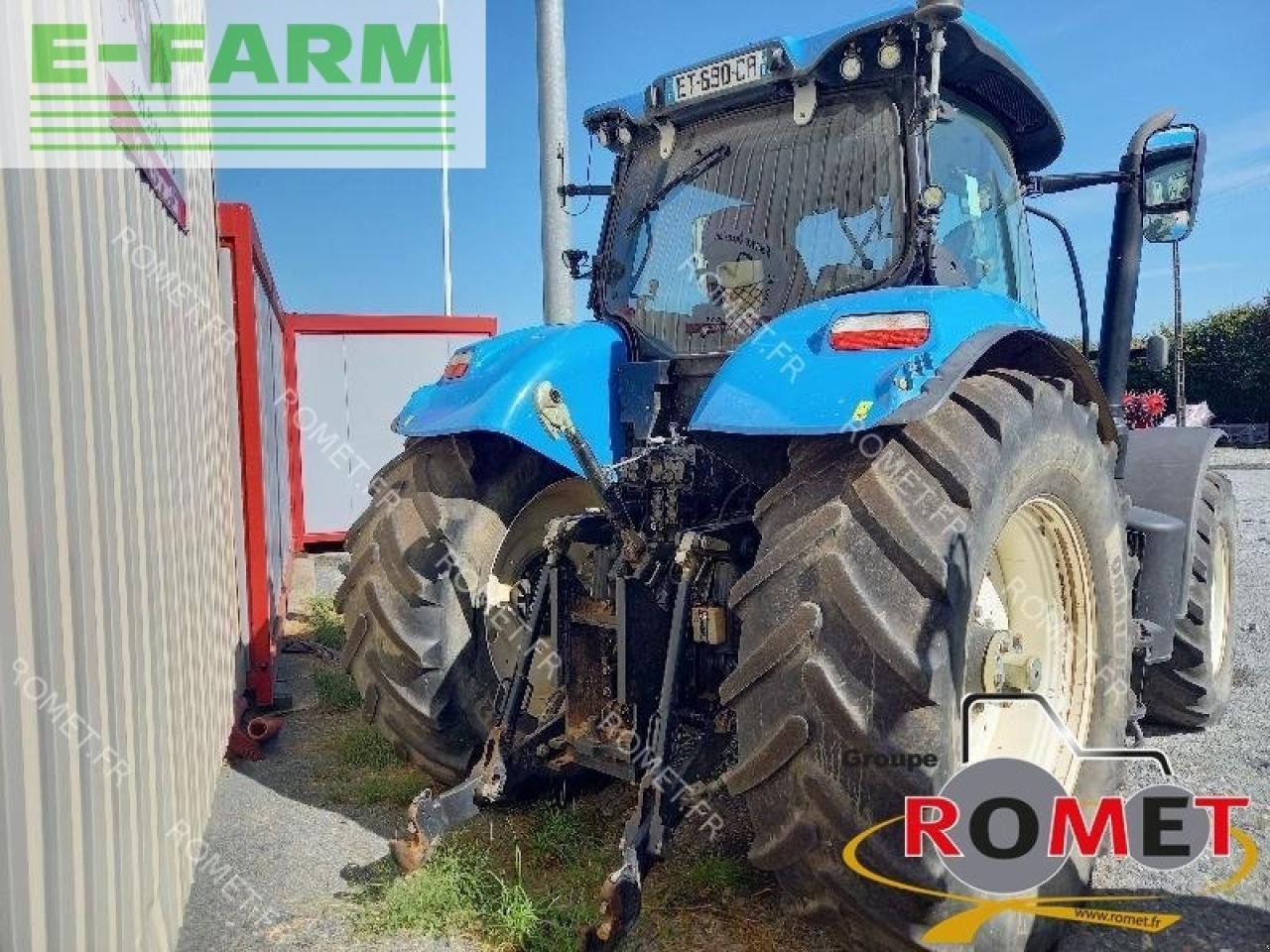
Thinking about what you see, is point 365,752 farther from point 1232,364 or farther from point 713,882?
point 1232,364

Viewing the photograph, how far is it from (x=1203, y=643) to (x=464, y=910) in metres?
3.36

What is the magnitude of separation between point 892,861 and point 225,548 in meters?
3.20

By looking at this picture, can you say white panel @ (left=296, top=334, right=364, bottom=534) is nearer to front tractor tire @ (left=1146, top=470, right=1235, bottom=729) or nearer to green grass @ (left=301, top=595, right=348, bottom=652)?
green grass @ (left=301, top=595, right=348, bottom=652)

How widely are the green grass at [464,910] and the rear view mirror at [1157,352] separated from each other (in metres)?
3.16

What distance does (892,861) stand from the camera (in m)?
2.03

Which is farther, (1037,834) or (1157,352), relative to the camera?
(1157,352)

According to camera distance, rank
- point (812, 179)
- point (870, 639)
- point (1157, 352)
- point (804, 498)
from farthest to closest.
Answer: point (1157, 352)
point (812, 179)
point (804, 498)
point (870, 639)

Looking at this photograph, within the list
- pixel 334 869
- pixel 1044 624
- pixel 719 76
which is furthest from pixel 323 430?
pixel 1044 624

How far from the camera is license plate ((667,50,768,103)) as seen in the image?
3221mm

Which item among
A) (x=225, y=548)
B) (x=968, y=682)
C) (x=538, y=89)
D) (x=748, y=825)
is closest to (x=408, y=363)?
(x=538, y=89)

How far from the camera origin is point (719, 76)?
3357 millimetres

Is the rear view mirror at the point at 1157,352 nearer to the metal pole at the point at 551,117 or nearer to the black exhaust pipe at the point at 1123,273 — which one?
the black exhaust pipe at the point at 1123,273

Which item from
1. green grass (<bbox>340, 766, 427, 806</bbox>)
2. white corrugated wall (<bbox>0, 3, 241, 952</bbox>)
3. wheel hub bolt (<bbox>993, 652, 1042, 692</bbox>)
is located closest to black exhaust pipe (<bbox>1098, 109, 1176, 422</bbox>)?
wheel hub bolt (<bbox>993, 652, 1042, 692</bbox>)

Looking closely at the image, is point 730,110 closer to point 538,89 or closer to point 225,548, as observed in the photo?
point 225,548
